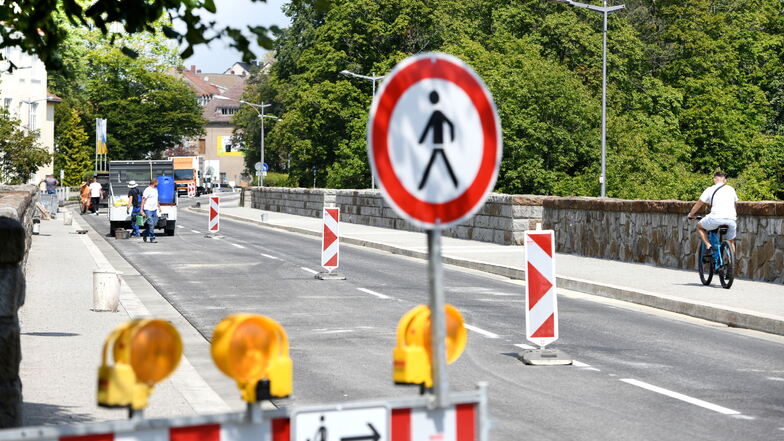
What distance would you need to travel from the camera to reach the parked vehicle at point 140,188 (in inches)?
1470

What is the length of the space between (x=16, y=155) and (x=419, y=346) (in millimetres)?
50565

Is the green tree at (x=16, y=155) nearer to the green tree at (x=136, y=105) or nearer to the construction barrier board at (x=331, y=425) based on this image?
the construction barrier board at (x=331, y=425)

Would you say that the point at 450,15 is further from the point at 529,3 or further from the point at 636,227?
the point at 636,227

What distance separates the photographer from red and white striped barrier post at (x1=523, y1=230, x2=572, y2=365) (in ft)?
37.7

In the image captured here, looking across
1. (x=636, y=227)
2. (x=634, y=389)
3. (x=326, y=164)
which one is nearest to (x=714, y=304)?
(x=634, y=389)

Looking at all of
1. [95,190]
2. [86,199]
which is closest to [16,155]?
[95,190]

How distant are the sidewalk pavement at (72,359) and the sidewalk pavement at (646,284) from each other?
21.8 ft

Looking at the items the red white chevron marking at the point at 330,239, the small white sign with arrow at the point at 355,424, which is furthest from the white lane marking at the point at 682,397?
the red white chevron marking at the point at 330,239

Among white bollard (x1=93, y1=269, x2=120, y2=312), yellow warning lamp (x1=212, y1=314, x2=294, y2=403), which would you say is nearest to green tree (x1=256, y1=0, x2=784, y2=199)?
white bollard (x1=93, y1=269, x2=120, y2=312)

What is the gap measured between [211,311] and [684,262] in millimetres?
10021

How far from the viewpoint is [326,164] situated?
3004 inches

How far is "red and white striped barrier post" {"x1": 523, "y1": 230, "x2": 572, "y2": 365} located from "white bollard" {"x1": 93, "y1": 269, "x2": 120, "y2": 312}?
5712mm

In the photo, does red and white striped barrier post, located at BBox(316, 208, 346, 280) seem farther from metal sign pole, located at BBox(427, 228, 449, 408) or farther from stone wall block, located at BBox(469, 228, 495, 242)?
metal sign pole, located at BBox(427, 228, 449, 408)

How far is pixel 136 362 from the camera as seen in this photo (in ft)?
12.4
